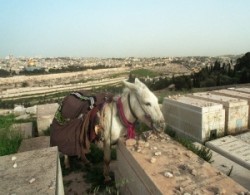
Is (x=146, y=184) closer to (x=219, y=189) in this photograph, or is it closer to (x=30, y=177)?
(x=219, y=189)

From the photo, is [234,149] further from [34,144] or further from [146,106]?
[34,144]

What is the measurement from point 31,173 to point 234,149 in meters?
3.52

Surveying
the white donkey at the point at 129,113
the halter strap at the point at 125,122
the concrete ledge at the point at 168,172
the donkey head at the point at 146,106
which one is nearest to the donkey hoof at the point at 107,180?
the white donkey at the point at 129,113

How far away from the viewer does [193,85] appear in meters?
17.6

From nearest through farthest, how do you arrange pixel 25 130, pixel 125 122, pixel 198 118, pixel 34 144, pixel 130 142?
pixel 130 142
pixel 125 122
pixel 198 118
pixel 34 144
pixel 25 130

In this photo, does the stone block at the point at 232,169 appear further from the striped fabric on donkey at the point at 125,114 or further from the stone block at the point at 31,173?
the stone block at the point at 31,173

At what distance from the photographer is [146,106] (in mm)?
3736

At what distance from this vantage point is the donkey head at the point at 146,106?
12.1ft

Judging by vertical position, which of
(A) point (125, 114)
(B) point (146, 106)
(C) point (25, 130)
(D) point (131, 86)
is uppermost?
(D) point (131, 86)

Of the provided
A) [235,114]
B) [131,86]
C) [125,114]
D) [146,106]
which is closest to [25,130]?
[125,114]

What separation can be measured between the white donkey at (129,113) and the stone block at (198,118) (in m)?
2.28

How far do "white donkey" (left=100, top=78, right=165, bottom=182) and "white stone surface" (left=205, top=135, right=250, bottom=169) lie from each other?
1.58 metres

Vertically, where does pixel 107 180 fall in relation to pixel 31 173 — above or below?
below

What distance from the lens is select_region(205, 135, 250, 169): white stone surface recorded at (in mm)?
4336
